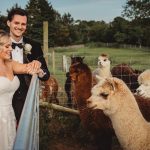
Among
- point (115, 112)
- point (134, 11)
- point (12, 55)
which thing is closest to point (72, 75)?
point (115, 112)

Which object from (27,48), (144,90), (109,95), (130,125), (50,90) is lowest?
(50,90)

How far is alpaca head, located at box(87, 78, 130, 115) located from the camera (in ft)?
17.4

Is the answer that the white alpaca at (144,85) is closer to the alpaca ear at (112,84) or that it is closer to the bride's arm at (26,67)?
the alpaca ear at (112,84)

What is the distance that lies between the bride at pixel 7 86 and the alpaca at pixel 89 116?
2853mm

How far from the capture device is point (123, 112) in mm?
5297

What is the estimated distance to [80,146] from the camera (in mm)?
7754

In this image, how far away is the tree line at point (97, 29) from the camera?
211 feet

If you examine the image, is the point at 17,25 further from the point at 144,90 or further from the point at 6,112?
the point at 144,90

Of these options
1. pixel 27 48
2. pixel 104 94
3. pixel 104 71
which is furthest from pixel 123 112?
pixel 104 71

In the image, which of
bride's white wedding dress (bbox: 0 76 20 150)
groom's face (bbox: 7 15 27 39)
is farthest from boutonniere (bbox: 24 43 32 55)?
bride's white wedding dress (bbox: 0 76 20 150)

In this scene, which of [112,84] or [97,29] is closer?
[112,84]

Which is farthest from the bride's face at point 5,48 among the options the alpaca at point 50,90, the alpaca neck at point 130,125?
the alpaca at point 50,90

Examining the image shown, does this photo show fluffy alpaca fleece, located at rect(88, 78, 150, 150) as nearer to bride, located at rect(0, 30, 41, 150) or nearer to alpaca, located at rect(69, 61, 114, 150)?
alpaca, located at rect(69, 61, 114, 150)

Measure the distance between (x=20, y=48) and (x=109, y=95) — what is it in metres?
1.50
